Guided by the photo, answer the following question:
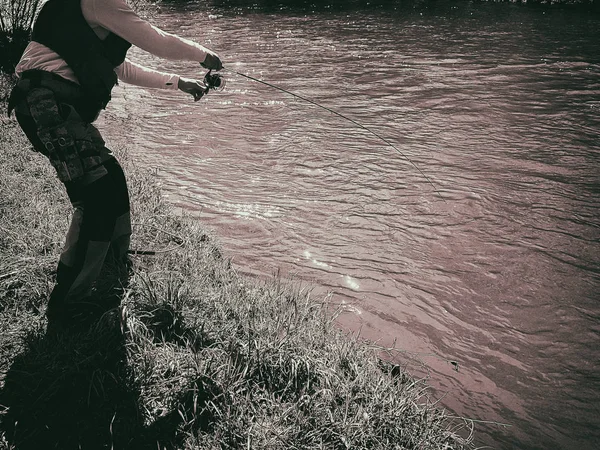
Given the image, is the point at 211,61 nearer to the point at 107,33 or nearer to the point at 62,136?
the point at 107,33

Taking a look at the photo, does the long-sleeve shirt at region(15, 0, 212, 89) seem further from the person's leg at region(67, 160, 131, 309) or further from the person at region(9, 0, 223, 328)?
the person's leg at region(67, 160, 131, 309)

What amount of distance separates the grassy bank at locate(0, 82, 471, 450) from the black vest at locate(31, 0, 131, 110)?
1111mm

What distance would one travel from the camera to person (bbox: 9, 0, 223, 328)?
8.11 feet

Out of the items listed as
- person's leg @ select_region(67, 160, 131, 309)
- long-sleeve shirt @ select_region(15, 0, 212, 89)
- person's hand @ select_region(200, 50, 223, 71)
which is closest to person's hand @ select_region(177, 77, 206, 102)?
person's hand @ select_region(200, 50, 223, 71)

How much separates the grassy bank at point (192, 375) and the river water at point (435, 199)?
0.54m

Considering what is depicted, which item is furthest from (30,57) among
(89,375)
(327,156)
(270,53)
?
(270,53)

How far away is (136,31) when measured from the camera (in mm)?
2541

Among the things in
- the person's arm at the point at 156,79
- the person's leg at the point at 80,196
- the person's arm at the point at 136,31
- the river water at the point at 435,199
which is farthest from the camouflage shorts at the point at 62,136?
the river water at the point at 435,199

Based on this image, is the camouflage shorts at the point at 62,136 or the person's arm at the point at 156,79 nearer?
the camouflage shorts at the point at 62,136

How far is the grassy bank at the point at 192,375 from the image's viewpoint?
7.06 ft

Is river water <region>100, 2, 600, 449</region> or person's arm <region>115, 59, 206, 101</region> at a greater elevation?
person's arm <region>115, 59, 206, 101</region>

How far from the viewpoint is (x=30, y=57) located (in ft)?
8.23

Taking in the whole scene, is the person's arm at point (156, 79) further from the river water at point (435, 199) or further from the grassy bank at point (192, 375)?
the river water at point (435, 199)

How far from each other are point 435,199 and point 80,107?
3.45m
